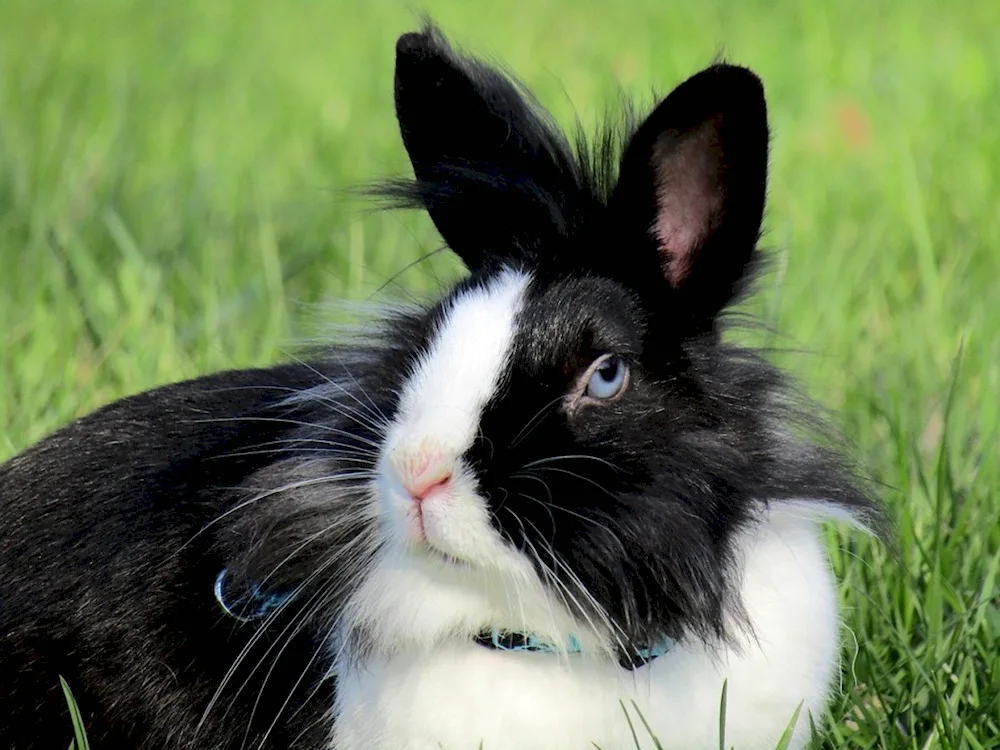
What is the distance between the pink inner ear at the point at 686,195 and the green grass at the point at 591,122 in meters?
0.38

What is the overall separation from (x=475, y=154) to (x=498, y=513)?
29.0 inches

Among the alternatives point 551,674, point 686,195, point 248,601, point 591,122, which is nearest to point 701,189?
point 686,195

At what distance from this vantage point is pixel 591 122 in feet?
18.4

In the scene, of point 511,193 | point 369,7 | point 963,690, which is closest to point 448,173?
point 511,193

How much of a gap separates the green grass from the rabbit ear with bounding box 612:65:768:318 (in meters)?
0.38

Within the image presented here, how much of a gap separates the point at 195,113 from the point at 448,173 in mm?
3705

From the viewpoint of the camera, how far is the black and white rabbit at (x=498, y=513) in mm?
2088

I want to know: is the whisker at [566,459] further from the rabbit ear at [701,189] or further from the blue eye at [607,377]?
the rabbit ear at [701,189]

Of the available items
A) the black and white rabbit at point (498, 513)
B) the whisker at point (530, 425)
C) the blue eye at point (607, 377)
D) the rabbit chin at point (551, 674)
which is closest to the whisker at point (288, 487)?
the black and white rabbit at point (498, 513)

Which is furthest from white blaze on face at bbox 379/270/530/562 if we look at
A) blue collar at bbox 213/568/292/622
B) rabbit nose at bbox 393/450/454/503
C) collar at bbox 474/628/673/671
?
blue collar at bbox 213/568/292/622

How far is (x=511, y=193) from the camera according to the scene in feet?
7.77

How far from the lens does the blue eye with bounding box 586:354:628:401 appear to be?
2152 mm

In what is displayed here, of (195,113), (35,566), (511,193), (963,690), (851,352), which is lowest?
(963,690)

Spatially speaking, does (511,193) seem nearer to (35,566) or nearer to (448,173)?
(448,173)
